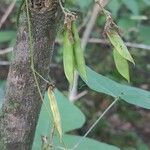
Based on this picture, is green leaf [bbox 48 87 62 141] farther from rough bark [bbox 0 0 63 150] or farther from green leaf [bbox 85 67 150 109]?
green leaf [bbox 85 67 150 109]

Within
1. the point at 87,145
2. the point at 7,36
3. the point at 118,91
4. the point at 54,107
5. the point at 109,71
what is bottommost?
the point at 109,71

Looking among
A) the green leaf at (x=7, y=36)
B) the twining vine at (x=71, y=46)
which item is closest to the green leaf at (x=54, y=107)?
the twining vine at (x=71, y=46)

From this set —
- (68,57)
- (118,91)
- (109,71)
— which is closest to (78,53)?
(68,57)

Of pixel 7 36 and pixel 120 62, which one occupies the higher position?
pixel 120 62

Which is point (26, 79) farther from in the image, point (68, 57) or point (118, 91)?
point (118, 91)

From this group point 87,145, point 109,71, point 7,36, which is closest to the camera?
point 87,145

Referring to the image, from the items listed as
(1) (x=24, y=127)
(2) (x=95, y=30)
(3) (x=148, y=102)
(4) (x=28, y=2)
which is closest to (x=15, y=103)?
(1) (x=24, y=127)
